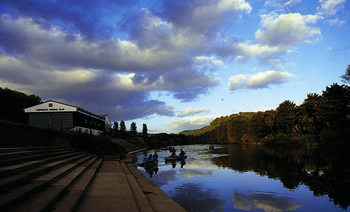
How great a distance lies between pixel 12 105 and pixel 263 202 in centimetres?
5521

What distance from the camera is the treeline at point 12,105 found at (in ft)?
157

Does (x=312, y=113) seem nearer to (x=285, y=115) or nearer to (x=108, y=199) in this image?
(x=285, y=115)

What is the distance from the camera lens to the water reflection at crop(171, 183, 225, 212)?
995 centimetres

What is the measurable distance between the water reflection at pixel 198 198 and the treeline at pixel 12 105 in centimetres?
4485

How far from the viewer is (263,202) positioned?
10.9 m

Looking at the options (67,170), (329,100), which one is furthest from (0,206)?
(329,100)

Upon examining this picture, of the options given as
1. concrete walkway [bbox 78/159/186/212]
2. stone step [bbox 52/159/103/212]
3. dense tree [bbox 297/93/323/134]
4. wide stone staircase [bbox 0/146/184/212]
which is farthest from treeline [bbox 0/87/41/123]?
dense tree [bbox 297/93/323/134]

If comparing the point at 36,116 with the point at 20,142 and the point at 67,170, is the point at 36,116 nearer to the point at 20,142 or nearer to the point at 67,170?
the point at 20,142

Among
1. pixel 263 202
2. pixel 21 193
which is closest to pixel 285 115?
pixel 263 202

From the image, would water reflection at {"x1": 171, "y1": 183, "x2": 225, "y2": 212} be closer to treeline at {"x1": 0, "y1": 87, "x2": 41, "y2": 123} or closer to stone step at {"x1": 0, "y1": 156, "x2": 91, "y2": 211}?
stone step at {"x1": 0, "y1": 156, "x2": 91, "y2": 211}

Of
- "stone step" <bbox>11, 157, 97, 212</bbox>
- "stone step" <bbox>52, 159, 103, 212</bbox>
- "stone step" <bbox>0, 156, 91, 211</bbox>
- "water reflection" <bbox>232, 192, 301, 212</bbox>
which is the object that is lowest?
"water reflection" <bbox>232, 192, 301, 212</bbox>

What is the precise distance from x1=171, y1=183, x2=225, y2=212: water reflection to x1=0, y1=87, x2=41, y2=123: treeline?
44.8 meters

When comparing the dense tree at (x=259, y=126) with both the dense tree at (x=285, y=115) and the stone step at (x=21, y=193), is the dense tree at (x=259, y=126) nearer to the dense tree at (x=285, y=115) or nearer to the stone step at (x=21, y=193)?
the dense tree at (x=285, y=115)

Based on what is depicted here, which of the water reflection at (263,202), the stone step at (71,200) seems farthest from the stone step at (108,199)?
the water reflection at (263,202)
